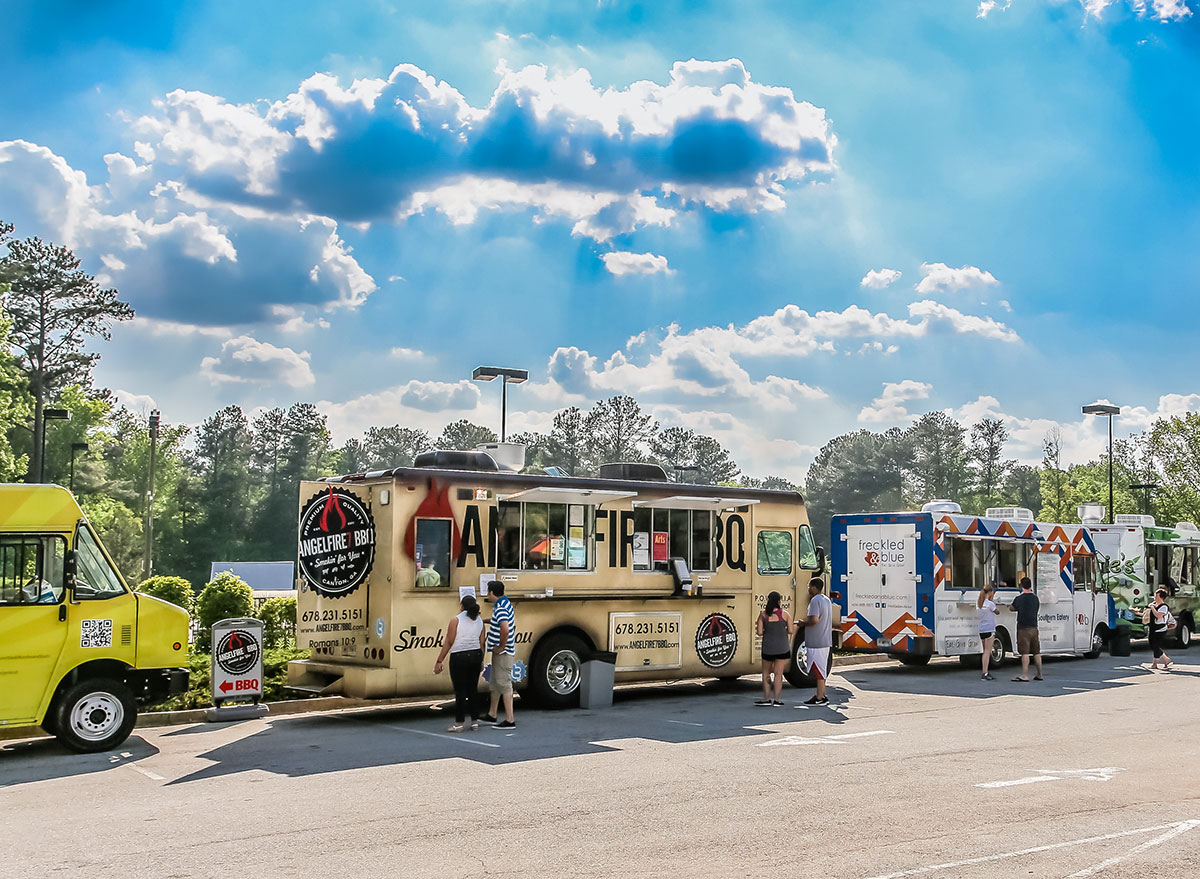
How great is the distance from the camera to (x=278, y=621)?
2022cm

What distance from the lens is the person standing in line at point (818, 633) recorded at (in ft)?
51.9

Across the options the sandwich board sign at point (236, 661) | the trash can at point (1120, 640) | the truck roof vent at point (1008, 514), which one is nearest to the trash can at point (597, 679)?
the sandwich board sign at point (236, 661)

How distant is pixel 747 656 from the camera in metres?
17.4

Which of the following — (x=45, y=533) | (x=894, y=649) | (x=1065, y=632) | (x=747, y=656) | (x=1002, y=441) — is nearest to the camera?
(x=45, y=533)

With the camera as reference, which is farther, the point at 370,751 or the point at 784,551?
the point at 784,551

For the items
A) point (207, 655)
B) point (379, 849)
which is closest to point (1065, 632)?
point (207, 655)

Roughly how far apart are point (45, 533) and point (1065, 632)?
19.6 meters

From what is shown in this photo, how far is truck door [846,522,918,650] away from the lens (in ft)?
66.3

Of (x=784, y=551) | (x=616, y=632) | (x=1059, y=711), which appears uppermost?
(x=784, y=551)

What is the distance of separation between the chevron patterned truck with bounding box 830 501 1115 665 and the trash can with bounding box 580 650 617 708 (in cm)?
606

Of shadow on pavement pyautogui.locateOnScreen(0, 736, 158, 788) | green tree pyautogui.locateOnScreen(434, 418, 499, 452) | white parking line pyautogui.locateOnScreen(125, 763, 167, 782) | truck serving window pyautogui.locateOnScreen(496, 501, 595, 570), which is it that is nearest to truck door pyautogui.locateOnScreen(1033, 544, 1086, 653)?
truck serving window pyautogui.locateOnScreen(496, 501, 595, 570)

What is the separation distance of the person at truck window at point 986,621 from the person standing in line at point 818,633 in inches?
202

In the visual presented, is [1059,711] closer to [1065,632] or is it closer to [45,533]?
[1065,632]

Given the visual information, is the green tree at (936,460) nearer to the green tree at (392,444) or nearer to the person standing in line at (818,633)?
the green tree at (392,444)
